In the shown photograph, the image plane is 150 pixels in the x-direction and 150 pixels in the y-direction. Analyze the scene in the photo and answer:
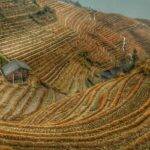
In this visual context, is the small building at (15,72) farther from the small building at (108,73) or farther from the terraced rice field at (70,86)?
the small building at (108,73)

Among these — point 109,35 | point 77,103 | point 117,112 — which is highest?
point 117,112

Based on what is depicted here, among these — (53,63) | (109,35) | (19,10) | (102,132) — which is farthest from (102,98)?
(109,35)

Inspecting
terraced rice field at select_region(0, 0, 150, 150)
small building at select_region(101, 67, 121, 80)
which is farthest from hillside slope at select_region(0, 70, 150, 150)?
small building at select_region(101, 67, 121, 80)

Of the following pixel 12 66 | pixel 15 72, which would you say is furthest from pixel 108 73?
pixel 12 66

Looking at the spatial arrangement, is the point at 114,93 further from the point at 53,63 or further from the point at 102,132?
the point at 53,63

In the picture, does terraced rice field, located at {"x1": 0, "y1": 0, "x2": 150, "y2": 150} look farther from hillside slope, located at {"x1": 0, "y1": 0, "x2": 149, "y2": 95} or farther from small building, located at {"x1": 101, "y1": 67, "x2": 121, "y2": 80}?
small building, located at {"x1": 101, "y1": 67, "x2": 121, "y2": 80}

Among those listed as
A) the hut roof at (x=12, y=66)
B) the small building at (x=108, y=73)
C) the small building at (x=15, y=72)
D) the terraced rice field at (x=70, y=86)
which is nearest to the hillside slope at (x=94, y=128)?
the terraced rice field at (x=70, y=86)
